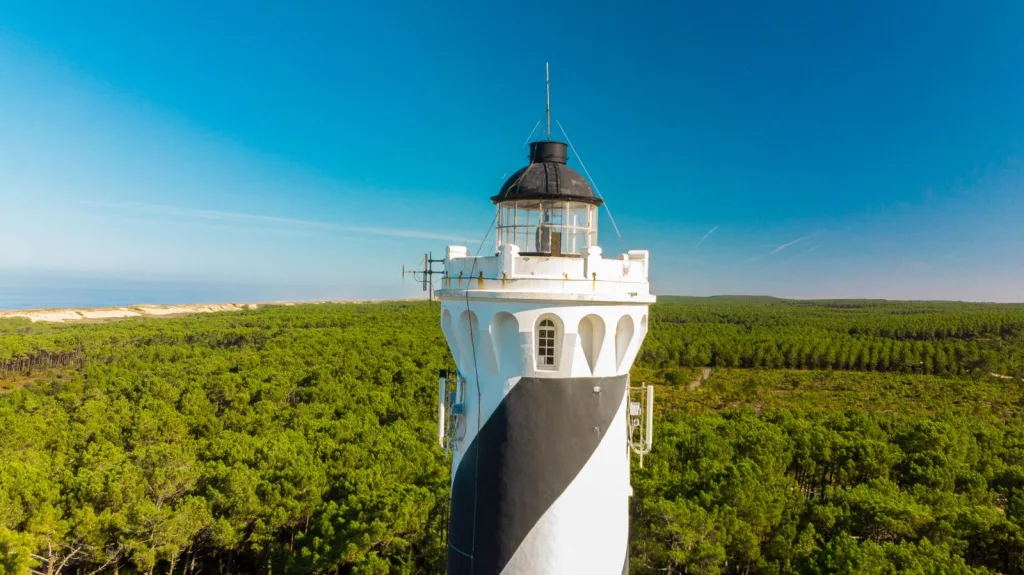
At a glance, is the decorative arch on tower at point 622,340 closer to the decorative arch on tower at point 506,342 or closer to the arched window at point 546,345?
the arched window at point 546,345

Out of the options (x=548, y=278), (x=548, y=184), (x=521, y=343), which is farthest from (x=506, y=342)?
(x=548, y=184)

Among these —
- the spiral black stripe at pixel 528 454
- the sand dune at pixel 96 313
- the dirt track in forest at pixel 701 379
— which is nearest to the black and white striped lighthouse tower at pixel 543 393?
the spiral black stripe at pixel 528 454

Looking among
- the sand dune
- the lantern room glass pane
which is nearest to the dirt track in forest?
the lantern room glass pane

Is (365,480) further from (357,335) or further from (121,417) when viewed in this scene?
(357,335)

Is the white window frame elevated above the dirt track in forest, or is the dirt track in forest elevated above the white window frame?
the white window frame

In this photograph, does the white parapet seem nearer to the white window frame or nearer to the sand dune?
the white window frame

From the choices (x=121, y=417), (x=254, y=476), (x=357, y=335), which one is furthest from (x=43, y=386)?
(x=254, y=476)
